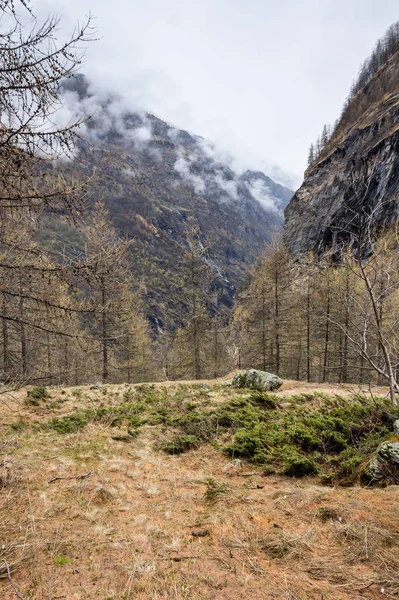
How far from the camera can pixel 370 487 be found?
355 centimetres

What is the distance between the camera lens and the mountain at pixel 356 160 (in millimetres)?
41562

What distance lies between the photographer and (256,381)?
12047 mm

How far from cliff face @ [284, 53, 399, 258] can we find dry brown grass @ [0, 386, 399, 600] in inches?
1645

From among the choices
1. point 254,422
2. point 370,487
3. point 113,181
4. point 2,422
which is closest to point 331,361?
point 254,422

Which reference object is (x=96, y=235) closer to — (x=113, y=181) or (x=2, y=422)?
(x=2, y=422)

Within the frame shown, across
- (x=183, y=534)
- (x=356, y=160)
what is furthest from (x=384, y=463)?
(x=356, y=160)

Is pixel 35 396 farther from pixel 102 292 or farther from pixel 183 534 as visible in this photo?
pixel 183 534

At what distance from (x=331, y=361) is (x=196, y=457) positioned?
21957mm

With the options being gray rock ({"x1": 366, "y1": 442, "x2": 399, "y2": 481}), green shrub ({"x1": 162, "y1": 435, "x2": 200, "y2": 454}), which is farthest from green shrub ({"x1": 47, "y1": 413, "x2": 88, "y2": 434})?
gray rock ({"x1": 366, "y1": 442, "x2": 399, "y2": 481})

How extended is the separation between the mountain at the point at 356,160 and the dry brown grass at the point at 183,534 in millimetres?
43530

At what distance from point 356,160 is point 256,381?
173ft

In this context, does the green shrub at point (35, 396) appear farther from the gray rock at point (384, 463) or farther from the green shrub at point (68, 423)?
the gray rock at point (384, 463)

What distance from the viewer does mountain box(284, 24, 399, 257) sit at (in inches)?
1636

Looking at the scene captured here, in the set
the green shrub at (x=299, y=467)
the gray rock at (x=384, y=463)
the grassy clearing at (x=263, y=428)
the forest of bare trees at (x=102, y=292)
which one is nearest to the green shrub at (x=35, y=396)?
the grassy clearing at (x=263, y=428)
